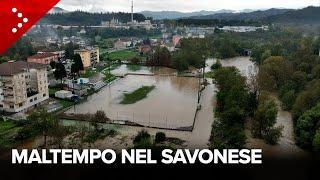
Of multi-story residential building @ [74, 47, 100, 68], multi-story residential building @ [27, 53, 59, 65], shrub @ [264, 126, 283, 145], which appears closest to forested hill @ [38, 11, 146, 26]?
multi-story residential building @ [74, 47, 100, 68]

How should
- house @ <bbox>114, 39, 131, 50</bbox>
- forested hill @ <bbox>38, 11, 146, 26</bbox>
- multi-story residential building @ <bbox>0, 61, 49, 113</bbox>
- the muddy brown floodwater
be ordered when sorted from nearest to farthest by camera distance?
the muddy brown floodwater → multi-story residential building @ <bbox>0, 61, 49, 113</bbox> → house @ <bbox>114, 39, 131, 50</bbox> → forested hill @ <bbox>38, 11, 146, 26</bbox>

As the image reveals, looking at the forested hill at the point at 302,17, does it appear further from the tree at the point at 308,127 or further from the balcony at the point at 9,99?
the balcony at the point at 9,99

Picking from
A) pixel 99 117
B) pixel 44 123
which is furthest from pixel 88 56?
pixel 44 123

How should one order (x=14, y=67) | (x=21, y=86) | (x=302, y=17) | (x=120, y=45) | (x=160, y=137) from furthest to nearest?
1. (x=302, y=17)
2. (x=120, y=45)
3. (x=14, y=67)
4. (x=21, y=86)
5. (x=160, y=137)

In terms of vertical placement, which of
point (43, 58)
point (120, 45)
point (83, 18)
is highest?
point (83, 18)

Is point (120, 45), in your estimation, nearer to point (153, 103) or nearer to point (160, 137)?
point (153, 103)

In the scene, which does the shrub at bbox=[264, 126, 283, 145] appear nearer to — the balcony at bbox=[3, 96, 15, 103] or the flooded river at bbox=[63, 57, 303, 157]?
the flooded river at bbox=[63, 57, 303, 157]
